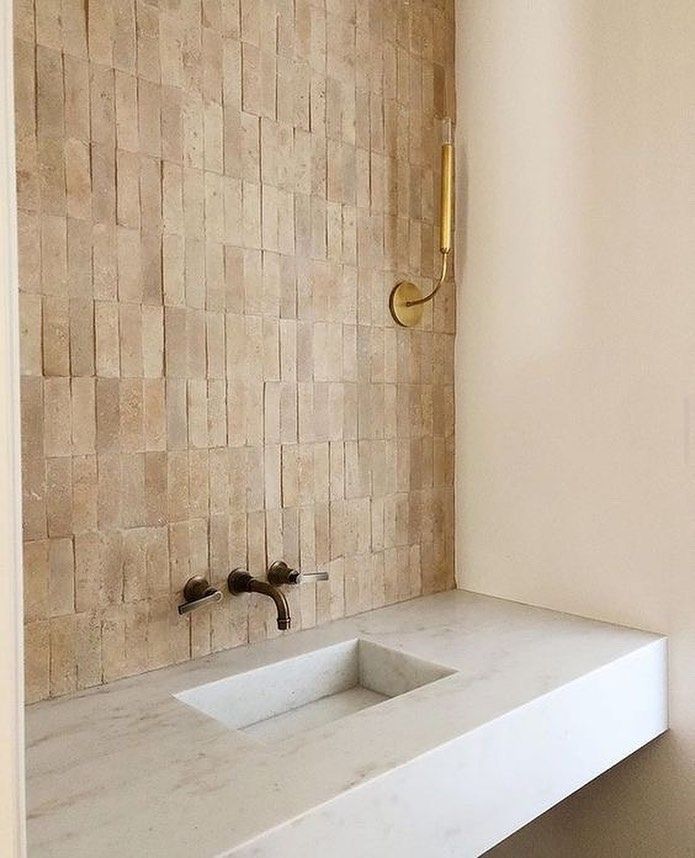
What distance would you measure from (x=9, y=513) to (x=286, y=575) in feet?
3.56

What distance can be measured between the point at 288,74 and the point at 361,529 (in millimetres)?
955

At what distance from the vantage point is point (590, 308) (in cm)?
171

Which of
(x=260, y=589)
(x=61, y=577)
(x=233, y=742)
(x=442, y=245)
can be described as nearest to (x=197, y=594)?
(x=260, y=589)

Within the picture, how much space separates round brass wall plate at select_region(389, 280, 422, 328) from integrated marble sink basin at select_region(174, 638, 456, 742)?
2.36ft

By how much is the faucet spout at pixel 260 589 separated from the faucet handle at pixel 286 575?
0.03 m

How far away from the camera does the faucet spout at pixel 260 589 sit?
1.45m

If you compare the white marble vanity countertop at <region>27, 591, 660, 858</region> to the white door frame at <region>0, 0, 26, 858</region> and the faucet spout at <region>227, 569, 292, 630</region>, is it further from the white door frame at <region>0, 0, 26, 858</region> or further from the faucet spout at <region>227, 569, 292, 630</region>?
the white door frame at <region>0, 0, 26, 858</region>

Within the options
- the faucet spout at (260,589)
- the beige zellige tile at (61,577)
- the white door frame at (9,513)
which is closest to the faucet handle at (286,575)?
the faucet spout at (260,589)

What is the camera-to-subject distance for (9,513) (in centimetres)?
50

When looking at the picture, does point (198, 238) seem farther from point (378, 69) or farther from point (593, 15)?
point (593, 15)

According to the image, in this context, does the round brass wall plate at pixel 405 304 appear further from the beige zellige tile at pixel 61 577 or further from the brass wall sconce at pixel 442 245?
the beige zellige tile at pixel 61 577

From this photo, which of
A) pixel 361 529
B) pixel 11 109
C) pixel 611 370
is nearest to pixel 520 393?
pixel 611 370

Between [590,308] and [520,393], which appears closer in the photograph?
[590,308]

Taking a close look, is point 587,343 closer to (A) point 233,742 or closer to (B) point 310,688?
(B) point 310,688
